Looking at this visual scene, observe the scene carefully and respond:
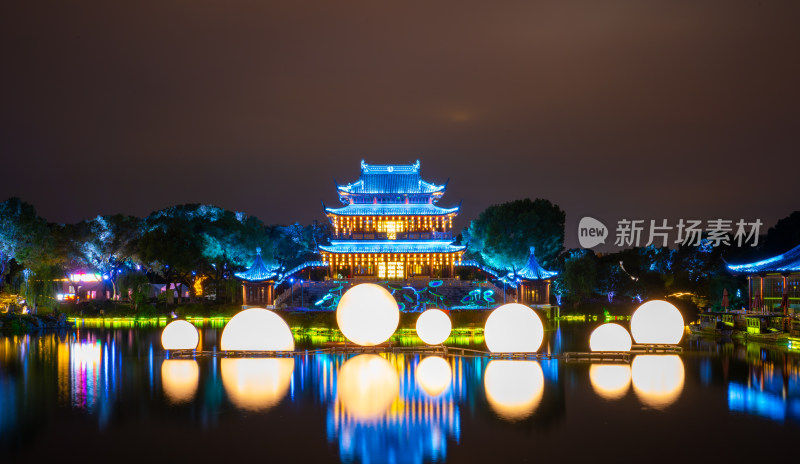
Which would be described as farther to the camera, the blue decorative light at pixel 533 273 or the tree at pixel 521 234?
the tree at pixel 521 234

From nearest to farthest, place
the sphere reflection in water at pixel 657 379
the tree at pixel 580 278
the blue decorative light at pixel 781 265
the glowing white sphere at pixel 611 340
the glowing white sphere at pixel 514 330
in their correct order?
the sphere reflection in water at pixel 657 379
the glowing white sphere at pixel 514 330
the glowing white sphere at pixel 611 340
the blue decorative light at pixel 781 265
the tree at pixel 580 278

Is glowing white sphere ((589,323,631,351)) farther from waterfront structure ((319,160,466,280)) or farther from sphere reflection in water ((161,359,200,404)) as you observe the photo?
waterfront structure ((319,160,466,280))

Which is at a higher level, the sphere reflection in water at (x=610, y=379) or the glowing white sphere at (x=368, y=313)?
the glowing white sphere at (x=368, y=313)

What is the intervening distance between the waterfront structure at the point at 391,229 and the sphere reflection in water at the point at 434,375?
3428cm

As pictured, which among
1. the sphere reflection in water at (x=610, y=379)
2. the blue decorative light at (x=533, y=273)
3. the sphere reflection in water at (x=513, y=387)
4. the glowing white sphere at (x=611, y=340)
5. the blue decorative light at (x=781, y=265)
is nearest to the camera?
the sphere reflection in water at (x=513, y=387)

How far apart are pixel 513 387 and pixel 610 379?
352cm

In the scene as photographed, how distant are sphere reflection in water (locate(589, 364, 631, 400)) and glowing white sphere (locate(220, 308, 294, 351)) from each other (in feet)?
36.1

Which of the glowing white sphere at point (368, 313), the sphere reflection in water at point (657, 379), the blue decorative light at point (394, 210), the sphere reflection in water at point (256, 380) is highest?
the blue decorative light at point (394, 210)

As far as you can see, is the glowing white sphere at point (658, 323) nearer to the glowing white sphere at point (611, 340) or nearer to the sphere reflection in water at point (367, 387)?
the glowing white sphere at point (611, 340)

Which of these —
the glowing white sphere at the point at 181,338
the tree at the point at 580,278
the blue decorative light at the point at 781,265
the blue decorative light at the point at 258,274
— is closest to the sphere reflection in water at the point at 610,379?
the glowing white sphere at the point at 181,338

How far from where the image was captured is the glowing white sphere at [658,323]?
26422mm

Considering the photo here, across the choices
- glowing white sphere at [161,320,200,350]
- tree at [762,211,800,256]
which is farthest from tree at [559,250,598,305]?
glowing white sphere at [161,320,200,350]

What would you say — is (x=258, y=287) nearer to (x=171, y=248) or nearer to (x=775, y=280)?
(x=171, y=248)

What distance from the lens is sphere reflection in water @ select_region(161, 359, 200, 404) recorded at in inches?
682
